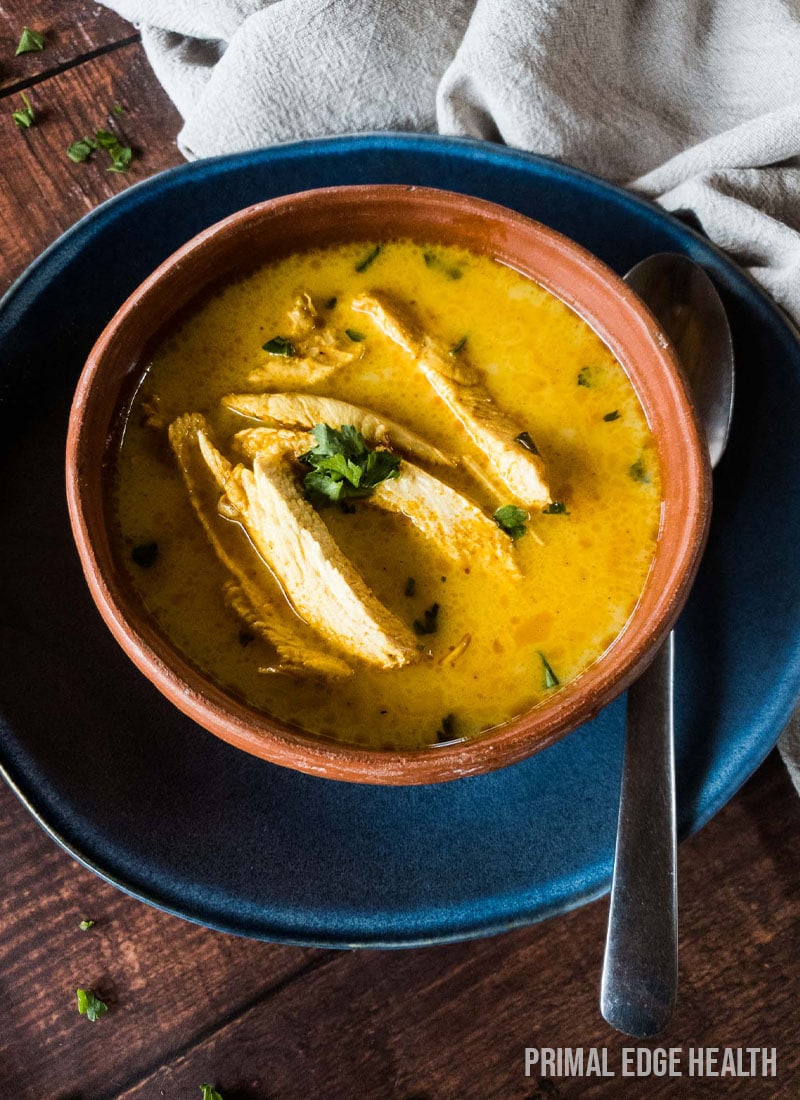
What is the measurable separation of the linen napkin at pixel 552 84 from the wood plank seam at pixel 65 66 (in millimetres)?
69

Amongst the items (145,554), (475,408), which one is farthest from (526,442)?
(145,554)

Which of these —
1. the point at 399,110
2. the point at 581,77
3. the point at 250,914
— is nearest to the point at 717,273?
the point at 581,77

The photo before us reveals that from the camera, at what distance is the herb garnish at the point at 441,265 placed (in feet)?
5.72

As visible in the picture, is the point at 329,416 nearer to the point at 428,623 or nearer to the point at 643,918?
the point at 428,623

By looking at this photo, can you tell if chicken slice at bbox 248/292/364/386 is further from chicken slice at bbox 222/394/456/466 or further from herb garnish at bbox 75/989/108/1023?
herb garnish at bbox 75/989/108/1023

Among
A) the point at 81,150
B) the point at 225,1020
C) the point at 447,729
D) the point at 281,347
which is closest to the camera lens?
the point at 447,729

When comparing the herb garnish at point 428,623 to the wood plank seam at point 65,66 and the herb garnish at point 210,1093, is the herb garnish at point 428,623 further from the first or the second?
the wood plank seam at point 65,66

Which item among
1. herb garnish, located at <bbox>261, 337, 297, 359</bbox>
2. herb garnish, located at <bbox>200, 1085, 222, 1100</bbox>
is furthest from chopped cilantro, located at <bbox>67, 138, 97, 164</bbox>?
herb garnish, located at <bbox>200, 1085, 222, 1100</bbox>

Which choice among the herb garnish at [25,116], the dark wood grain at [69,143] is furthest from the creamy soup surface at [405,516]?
the herb garnish at [25,116]

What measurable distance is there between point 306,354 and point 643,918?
3.67 ft

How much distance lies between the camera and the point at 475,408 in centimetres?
165

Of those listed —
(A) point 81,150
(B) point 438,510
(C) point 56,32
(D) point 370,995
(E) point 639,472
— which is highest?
(C) point 56,32

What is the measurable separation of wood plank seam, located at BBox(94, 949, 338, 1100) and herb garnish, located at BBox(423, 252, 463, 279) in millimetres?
1254

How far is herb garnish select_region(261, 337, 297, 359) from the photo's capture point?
1.68 m
